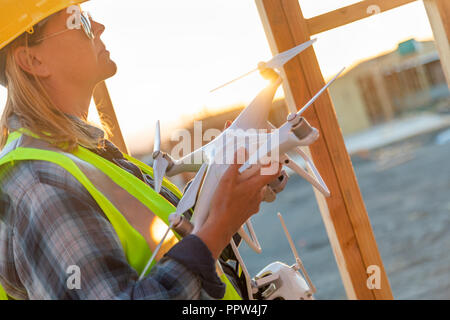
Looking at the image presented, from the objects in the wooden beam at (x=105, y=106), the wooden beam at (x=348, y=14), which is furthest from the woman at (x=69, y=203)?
the wooden beam at (x=348, y=14)

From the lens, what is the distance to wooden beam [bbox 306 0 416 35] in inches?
74.0

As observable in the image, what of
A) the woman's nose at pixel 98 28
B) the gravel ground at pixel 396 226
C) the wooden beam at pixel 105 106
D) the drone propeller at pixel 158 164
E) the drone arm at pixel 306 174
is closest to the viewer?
the drone arm at pixel 306 174

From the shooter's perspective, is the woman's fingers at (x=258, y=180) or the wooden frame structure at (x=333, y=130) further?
the wooden frame structure at (x=333, y=130)

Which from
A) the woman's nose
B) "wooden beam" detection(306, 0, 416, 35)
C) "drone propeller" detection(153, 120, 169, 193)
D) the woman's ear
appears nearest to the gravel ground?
"wooden beam" detection(306, 0, 416, 35)

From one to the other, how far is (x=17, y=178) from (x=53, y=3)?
1.42ft

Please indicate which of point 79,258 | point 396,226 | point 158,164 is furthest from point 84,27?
point 396,226

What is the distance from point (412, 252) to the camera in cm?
692

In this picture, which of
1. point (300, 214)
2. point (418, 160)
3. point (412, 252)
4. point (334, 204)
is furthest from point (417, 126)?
point (334, 204)

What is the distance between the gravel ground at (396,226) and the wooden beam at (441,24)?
10.6 feet

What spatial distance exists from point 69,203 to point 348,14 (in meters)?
1.22

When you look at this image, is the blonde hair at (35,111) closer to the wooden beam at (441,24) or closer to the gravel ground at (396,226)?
the wooden beam at (441,24)

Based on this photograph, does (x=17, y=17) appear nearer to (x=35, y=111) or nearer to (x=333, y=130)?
(x=35, y=111)

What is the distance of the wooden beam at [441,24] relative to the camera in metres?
1.96
